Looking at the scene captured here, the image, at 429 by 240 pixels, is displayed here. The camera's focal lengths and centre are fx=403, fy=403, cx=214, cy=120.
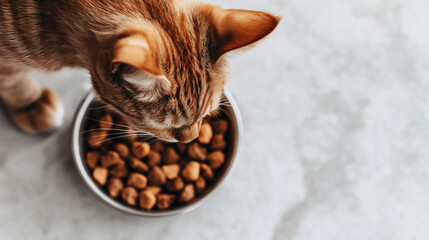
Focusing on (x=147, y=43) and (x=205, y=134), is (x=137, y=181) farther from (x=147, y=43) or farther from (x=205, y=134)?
(x=147, y=43)

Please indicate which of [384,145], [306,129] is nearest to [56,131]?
[306,129]

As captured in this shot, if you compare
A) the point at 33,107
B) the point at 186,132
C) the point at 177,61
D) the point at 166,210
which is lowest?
the point at 166,210

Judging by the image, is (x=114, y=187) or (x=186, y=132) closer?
(x=186, y=132)

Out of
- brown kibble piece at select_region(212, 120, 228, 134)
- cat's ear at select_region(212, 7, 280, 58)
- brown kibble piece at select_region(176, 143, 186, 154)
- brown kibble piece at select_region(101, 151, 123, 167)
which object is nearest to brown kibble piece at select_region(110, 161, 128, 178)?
brown kibble piece at select_region(101, 151, 123, 167)

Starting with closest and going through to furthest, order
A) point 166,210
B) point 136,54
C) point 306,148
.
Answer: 1. point 136,54
2. point 166,210
3. point 306,148

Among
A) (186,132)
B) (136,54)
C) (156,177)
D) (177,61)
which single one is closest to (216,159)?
(156,177)

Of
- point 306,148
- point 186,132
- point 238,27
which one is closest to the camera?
point 238,27

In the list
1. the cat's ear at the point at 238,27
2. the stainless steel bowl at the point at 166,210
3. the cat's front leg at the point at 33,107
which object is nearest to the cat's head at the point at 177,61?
the cat's ear at the point at 238,27

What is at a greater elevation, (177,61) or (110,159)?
(177,61)
